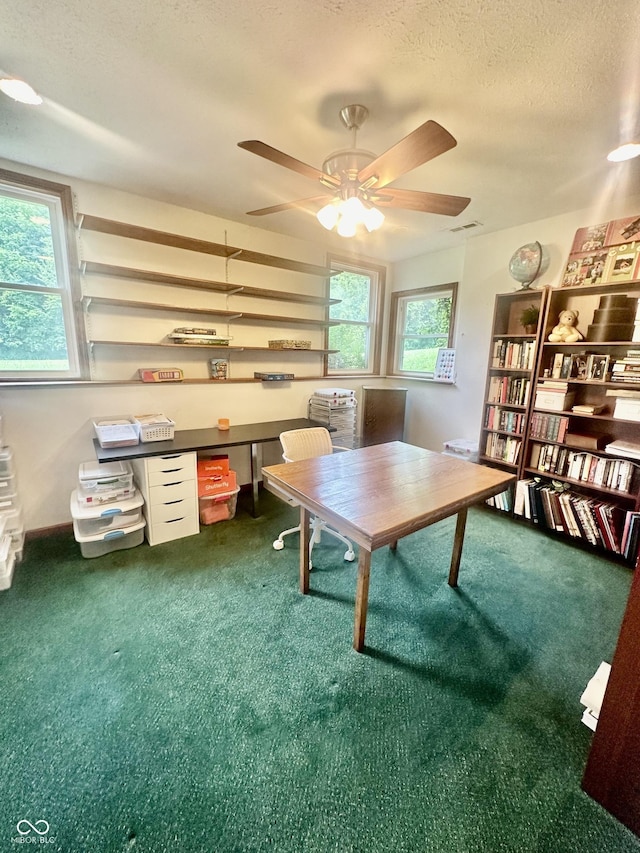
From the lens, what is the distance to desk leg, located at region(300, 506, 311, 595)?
1923mm

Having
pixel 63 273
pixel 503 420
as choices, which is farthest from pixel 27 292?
pixel 503 420

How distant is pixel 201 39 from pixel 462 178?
5.47 ft

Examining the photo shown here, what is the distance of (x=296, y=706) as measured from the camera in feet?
4.53

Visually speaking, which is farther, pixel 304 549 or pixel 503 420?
pixel 503 420

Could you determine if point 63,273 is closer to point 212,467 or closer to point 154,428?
point 154,428

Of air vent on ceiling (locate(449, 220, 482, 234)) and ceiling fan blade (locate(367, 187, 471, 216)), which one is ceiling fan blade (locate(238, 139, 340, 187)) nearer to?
ceiling fan blade (locate(367, 187, 471, 216))

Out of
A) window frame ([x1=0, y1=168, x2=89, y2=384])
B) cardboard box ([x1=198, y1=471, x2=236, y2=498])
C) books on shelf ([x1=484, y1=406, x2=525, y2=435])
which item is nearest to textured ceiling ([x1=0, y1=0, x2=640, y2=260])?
window frame ([x1=0, y1=168, x2=89, y2=384])

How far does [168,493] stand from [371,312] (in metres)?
3.19

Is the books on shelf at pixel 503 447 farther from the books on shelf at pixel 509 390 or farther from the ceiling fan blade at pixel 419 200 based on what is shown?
the ceiling fan blade at pixel 419 200

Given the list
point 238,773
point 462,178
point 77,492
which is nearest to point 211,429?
point 77,492

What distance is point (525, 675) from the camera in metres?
1.55

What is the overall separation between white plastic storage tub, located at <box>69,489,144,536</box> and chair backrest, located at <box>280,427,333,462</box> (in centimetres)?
109

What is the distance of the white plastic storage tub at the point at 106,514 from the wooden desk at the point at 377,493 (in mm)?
1179

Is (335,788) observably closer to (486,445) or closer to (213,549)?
(213,549)
